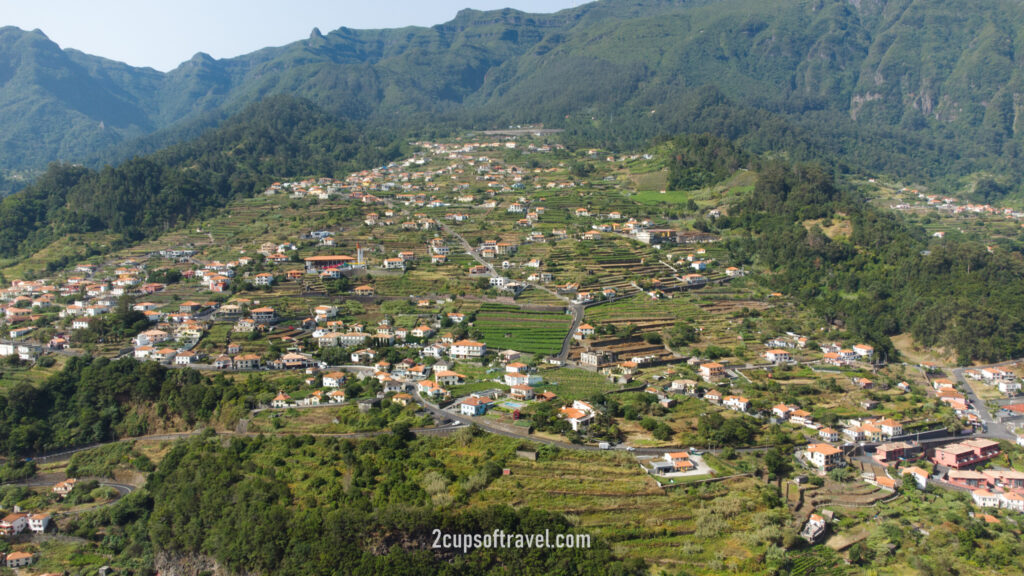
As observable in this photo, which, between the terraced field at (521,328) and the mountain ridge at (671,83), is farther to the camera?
the mountain ridge at (671,83)

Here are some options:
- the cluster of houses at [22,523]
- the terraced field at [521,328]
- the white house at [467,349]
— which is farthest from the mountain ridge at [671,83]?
the cluster of houses at [22,523]

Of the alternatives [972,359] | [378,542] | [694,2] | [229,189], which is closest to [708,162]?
[972,359]

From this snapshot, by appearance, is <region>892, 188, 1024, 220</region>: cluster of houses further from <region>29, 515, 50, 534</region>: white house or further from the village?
<region>29, 515, 50, 534</region>: white house

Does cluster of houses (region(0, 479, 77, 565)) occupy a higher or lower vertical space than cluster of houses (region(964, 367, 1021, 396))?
higher

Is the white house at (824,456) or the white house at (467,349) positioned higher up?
the white house at (467,349)

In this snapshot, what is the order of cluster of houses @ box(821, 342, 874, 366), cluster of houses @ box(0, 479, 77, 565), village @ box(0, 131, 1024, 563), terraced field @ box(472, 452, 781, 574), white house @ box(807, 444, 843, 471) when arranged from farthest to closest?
cluster of houses @ box(821, 342, 874, 366)
village @ box(0, 131, 1024, 563)
white house @ box(807, 444, 843, 471)
cluster of houses @ box(0, 479, 77, 565)
terraced field @ box(472, 452, 781, 574)

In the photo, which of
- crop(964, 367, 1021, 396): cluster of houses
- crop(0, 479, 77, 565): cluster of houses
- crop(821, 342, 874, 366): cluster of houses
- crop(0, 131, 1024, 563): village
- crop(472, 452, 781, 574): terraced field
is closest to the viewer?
crop(472, 452, 781, 574): terraced field

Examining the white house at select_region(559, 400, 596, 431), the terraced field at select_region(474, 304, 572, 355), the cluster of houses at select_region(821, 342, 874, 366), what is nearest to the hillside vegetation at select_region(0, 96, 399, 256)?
the terraced field at select_region(474, 304, 572, 355)

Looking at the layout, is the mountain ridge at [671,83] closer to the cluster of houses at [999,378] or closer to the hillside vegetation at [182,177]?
the hillside vegetation at [182,177]
